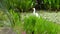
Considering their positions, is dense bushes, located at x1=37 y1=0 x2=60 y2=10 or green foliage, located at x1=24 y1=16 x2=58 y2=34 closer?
green foliage, located at x1=24 y1=16 x2=58 y2=34

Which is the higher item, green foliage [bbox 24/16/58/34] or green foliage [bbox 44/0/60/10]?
green foliage [bbox 24/16/58/34]

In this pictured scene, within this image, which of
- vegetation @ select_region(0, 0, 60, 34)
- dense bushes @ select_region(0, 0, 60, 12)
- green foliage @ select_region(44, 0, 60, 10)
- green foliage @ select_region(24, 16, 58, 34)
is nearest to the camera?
vegetation @ select_region(0, 0, 60, 34)

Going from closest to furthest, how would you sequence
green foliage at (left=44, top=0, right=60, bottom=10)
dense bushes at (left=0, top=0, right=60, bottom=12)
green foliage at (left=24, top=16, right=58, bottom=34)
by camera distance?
green foliage at (left=24, top=16, right=58, bottom=34) → dense bushes at (left=0, top=0, right=60, bottom=12) → green foliage at (left=44, top=0, right=60, bottom=10)

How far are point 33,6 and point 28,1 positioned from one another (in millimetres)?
387

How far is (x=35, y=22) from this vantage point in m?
4.52

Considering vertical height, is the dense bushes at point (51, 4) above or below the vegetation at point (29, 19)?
below

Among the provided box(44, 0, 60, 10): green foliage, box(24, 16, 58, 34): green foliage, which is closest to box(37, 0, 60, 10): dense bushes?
box(44, 0, 60, 10): green foliage

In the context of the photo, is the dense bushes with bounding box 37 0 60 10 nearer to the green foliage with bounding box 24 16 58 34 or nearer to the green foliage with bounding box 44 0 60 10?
the green foliage with bounding box 44 0 60 10

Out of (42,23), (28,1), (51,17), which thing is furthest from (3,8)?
(28,1)

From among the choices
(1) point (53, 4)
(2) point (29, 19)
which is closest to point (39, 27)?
(2) point (29, 19)

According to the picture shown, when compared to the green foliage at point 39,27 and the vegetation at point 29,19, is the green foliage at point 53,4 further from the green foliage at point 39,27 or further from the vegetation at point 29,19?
the green foliage at point 39,27

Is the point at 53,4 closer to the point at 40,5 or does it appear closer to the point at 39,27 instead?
the point at 40,5

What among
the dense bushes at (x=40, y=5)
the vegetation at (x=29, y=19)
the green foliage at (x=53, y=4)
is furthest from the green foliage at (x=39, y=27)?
the green foliage at (x=53, y=4)

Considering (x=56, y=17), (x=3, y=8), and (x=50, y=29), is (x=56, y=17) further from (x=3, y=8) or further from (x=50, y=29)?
(x=3, y=8)
